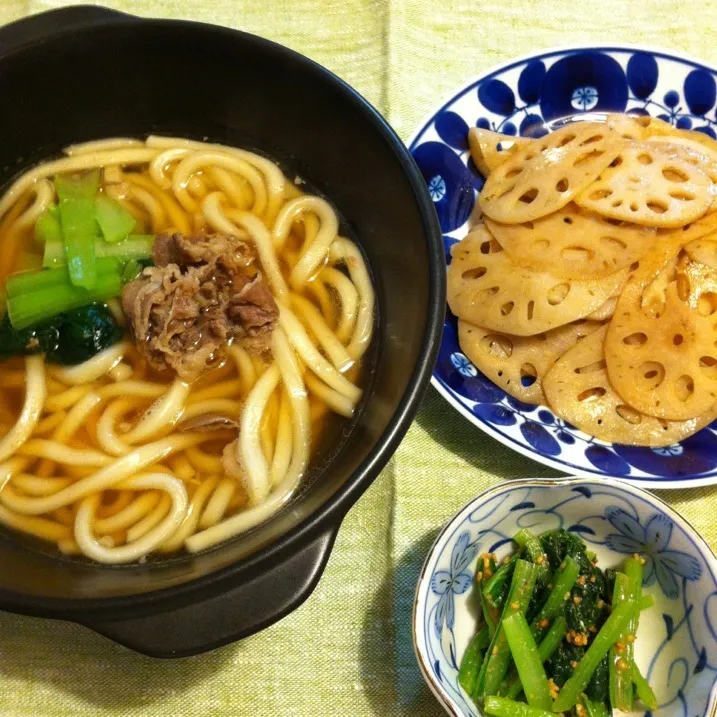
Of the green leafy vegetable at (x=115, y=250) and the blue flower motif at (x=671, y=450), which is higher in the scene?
the green leafy vegetable at (x=115, y=250)

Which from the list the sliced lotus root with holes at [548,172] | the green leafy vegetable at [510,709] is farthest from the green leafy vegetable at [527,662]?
the sliced lotus root with holes at [548,172]

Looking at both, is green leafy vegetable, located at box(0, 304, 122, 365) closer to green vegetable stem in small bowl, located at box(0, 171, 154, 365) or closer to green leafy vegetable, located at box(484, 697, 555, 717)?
green vegetable stem in small bowl, located at box(0, 171, 154, 365)

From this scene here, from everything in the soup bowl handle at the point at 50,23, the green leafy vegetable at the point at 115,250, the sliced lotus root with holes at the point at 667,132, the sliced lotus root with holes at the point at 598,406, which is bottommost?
the sliced lotus root with holes at the point at 598,406

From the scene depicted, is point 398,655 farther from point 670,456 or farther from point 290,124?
point 290,124

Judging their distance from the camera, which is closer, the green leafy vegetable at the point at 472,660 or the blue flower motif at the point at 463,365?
the green leafy vegetable at the point at 472,660

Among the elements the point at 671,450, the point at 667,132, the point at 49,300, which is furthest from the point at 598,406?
the point at 49,300

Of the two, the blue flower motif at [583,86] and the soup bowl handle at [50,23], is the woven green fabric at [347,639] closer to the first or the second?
the blue flower motif at [583,86]

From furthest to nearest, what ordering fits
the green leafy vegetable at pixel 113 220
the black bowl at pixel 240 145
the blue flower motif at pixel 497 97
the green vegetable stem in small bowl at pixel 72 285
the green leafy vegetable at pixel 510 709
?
the blue flower motif at pixel 497 97 → the green leafy vegetable at pixel 113 220 → the green vegetable stem in small bowl at pixel 72 285 → the green leafy vegetable at pixel 510 709 → the black bowl at pixel 240 145

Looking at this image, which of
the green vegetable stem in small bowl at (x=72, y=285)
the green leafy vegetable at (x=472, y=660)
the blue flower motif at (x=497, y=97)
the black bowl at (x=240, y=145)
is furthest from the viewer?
the blue flower motif at (x=497, y=97)
